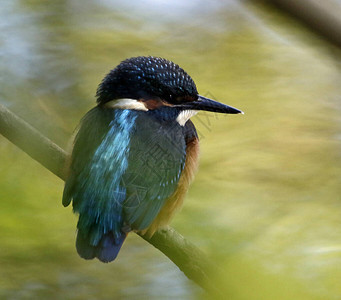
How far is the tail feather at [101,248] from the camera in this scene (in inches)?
78.9

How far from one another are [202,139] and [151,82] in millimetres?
1162

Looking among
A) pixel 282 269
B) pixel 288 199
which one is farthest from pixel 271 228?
pixel 282 269

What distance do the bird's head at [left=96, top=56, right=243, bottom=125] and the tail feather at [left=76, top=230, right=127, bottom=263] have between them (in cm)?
54

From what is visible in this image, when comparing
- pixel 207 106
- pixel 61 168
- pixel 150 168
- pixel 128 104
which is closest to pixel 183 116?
pixel 207 106

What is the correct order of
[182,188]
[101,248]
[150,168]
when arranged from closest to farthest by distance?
[101,248] → [150,168] → [182,188]

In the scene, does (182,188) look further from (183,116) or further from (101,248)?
(101,248)

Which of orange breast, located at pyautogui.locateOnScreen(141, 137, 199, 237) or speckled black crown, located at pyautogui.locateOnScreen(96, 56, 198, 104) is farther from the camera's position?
speckled black crown, located at pyautogui.locateOnScreen(96, 56, 198, 104)

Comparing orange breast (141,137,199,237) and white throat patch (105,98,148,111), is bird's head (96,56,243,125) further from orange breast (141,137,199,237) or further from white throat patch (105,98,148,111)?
orange breast (141,137,199,237)

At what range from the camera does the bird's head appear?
233cm

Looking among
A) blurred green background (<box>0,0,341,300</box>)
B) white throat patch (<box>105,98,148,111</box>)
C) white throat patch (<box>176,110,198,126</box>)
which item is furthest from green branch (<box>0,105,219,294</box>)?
white throat patch (<box>176,110,198,126</box>)

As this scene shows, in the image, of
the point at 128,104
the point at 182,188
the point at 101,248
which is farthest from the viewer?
the point at 182,188

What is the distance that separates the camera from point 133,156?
82.4 inches

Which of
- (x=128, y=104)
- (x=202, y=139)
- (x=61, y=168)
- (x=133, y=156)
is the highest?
(x=202, y=139)

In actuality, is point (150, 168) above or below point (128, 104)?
below
